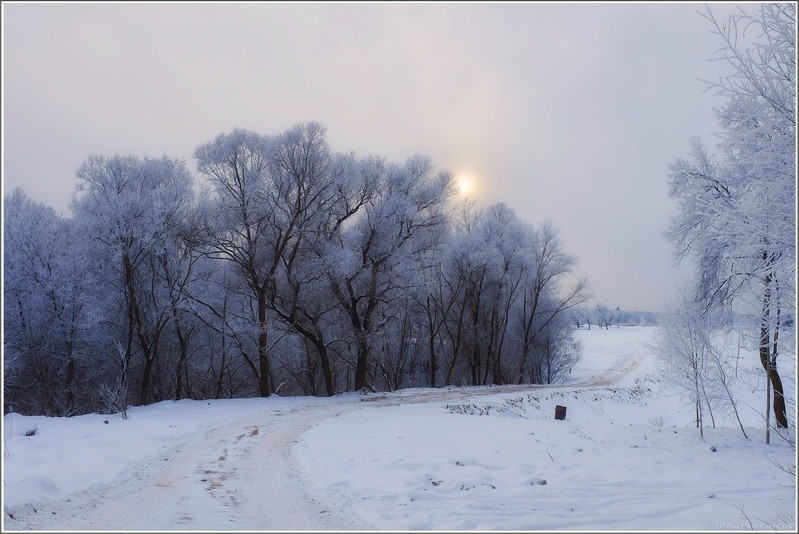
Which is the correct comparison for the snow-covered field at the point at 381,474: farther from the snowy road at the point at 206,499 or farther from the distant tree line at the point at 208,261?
the distant tree line at the point at 208,261

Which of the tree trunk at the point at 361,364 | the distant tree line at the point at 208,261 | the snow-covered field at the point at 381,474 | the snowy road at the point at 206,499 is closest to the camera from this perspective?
the snowy road at the point at 206,499

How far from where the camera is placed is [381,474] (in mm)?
10008

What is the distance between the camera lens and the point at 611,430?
17578 millimetres

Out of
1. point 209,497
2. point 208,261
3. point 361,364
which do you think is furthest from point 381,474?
point 208,261

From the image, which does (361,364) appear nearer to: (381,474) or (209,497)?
(381,474)

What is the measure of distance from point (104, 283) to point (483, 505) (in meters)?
24.6

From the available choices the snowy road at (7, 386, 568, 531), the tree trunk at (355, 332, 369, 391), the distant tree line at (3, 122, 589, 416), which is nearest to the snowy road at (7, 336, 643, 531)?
the snowy road at (7, 386, 568, 531)

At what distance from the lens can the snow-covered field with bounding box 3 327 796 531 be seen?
289 inches

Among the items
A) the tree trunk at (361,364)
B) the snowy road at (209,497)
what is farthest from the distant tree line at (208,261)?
the snowy road at (209,497)

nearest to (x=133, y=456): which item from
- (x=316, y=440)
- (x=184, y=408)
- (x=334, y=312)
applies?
(x=316, y=440)

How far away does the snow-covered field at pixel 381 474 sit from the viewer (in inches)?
289

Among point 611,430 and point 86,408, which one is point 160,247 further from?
point 611,430

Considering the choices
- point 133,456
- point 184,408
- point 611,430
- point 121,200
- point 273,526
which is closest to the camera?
point 273,526

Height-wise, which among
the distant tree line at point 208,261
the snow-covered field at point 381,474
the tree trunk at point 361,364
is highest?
the distant tree line at point 208,261
